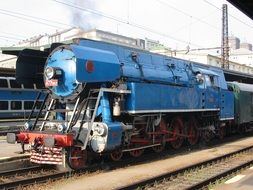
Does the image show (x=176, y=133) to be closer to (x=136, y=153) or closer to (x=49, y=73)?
(x=136, y=153)

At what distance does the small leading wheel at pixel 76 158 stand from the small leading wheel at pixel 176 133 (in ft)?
15.8

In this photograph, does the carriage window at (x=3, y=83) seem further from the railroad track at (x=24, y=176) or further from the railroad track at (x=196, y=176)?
the railroad track at (x=196, y=176)

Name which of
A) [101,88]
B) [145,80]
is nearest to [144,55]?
[145,80]

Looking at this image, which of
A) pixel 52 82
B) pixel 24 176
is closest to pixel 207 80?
pixel 52 82

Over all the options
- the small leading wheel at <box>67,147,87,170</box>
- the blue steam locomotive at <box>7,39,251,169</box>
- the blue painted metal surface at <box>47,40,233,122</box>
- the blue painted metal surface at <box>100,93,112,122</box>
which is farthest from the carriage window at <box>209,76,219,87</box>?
the small leading wheel at <box>67,147,87,170</box>

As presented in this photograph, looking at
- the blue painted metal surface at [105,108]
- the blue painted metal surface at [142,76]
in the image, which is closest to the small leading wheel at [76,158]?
the blue painted metal surface at [105,108]

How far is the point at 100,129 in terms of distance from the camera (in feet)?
35.8

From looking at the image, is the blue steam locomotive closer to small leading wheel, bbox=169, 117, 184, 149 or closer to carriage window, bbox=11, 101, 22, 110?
small leading wheel, bbox=169, 117, 184, 149

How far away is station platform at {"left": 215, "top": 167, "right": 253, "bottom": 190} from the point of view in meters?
9.02

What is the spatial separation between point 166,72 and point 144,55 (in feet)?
4.24

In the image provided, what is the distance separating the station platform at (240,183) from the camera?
9022 millimetres

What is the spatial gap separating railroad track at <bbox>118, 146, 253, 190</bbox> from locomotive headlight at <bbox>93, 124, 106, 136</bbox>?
1.80 m

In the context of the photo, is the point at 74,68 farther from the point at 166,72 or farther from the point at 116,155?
the point at 166,72

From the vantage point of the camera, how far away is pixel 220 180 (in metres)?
10.3
